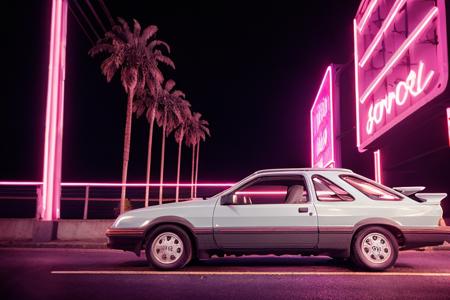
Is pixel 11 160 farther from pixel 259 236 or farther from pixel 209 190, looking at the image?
pixel 259 236

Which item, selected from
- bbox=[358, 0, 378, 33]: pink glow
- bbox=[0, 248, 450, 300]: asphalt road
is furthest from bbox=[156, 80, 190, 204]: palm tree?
bbox=[0, 248, 450, 300]: asphalt road

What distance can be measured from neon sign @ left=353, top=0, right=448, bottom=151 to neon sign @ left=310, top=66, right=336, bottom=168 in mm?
1759

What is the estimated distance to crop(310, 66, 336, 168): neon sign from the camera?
19297 millimetres

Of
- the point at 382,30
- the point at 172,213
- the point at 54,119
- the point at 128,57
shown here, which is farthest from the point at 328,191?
the point at 128,57

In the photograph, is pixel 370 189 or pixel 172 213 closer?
pixel 172 213

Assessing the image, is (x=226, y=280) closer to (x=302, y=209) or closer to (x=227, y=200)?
(x=227, y=200)

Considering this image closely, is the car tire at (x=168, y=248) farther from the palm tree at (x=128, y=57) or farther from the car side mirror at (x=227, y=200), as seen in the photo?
the palm tree at (x=128, y=57)

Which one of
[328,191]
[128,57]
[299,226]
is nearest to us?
[299,226]

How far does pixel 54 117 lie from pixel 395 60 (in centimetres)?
969

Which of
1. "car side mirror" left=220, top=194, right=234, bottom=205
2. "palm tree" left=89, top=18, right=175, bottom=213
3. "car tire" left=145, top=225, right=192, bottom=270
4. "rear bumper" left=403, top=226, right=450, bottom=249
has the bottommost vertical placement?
"car tire" left=145, top=225, right=192, bottom=270

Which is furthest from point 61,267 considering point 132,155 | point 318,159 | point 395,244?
point 132,155

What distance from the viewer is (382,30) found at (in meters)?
15.3

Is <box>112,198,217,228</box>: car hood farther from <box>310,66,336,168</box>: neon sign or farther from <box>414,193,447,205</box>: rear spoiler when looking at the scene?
<box>310,66,336,168</box>: neon sign

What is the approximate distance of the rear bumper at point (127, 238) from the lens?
24.1 feet
